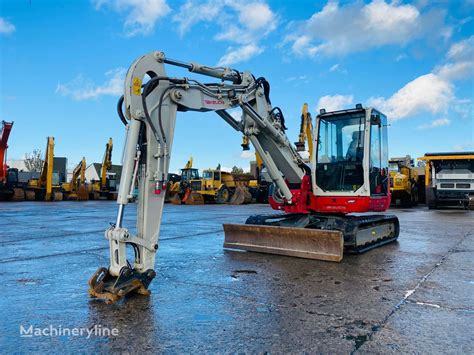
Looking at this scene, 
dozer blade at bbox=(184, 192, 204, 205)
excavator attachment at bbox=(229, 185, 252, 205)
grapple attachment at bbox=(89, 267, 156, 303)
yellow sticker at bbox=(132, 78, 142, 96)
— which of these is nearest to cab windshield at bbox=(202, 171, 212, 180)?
dozer blade at bbox=(184, 192, 204, 205)

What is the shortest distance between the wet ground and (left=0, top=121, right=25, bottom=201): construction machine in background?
2269cm

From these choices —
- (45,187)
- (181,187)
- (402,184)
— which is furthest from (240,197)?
(45,187)

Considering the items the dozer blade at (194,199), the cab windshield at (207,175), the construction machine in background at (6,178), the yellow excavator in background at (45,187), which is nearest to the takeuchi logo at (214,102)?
the dozer blade at (194,199)

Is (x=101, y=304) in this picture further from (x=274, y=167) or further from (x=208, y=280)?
(x=274, y=167)

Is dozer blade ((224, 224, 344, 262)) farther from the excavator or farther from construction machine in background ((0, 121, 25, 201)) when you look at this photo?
construction machine in background ((0, 121, 25, 201))

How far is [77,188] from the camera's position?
33.8 metres

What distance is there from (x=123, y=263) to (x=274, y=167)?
3708 millimetres

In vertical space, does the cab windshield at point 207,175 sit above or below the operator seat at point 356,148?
above

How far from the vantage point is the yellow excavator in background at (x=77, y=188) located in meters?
33.0

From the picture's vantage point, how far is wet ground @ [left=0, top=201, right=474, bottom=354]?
302 cm

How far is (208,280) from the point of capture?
16.1ft

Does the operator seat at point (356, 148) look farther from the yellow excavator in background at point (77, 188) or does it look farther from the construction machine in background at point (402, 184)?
the yellow excavator in background at point (77, 188)

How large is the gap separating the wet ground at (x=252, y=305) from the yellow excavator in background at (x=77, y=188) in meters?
27.8

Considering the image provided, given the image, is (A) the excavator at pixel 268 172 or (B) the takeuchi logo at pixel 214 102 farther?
(B) the takeuchi logo at pixel 214 102
